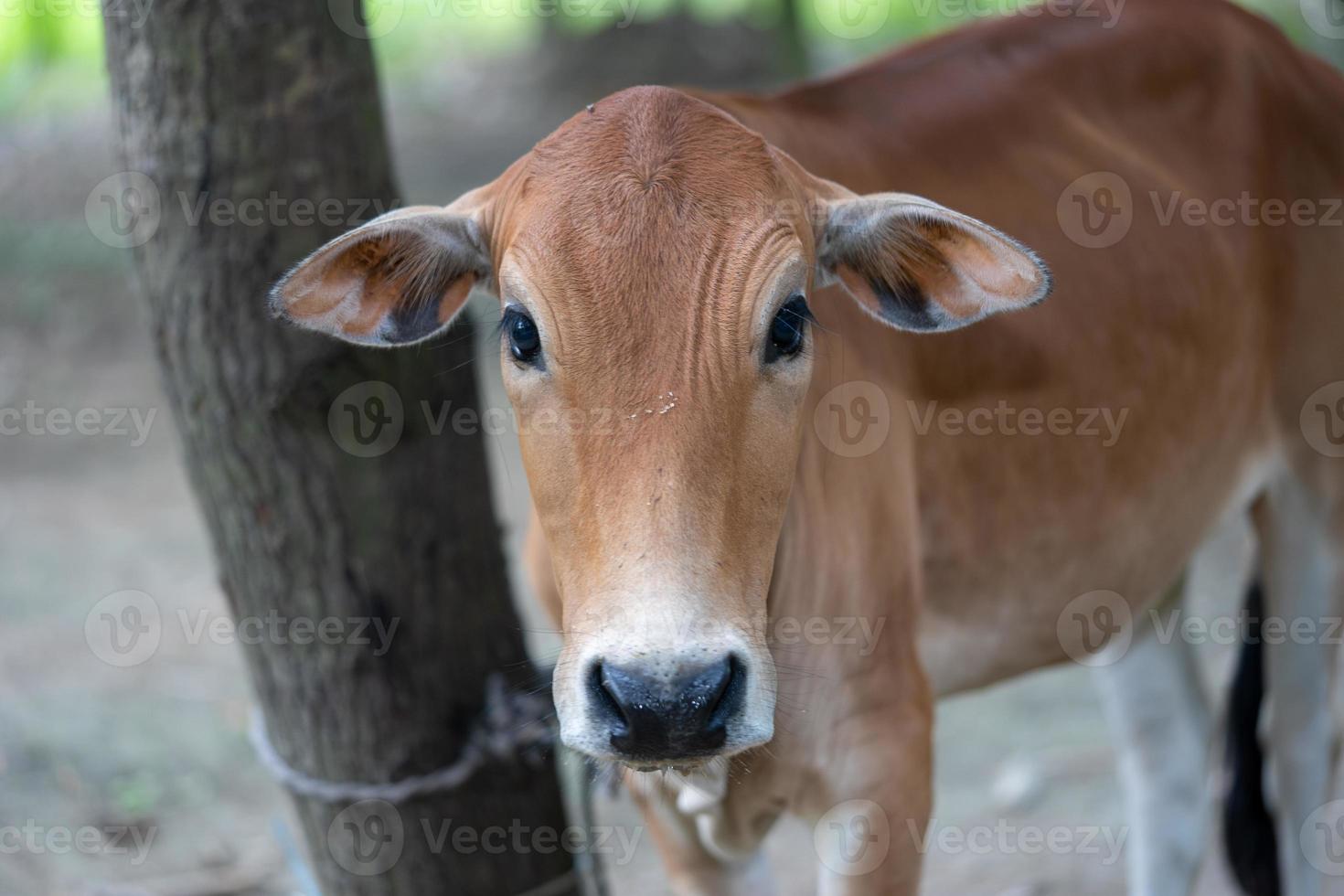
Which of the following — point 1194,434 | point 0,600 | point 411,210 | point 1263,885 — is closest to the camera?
point 411,210

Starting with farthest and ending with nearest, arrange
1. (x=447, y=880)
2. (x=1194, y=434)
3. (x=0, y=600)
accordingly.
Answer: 1. (x=0, y=600)
2. (x=1194, y=434)
3. (x=447, y=880)

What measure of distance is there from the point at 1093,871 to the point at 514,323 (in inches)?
134

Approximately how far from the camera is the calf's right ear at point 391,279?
2348mm

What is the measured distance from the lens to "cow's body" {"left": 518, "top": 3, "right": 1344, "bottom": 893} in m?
2.69

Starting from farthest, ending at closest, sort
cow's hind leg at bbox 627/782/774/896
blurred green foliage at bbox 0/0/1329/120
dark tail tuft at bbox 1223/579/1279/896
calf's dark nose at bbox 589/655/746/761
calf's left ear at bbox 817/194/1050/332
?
blurred green foliage at bbox 0/0/1329/120, dark tail tuft at bbox 1223/579/1279/896, cow's hind leg at bbox 627/782/774/896, calf's left ear at bbox 817/194/1050/332, calf's dark nose at bbox 589/655/746/761

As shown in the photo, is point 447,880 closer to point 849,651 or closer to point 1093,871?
point 849,651

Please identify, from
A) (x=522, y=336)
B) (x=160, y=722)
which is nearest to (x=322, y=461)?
(x=522, y=336)

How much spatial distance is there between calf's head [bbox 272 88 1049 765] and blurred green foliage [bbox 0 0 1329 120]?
8.64 meters

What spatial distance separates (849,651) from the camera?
2668 mm

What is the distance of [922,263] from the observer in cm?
246

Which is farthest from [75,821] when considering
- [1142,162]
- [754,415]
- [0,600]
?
[1142,162]

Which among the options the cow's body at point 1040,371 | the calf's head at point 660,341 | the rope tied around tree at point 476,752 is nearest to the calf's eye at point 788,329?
the calf's head at point 660,341

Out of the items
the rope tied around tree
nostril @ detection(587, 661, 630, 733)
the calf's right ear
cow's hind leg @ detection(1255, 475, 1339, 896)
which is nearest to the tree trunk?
the rope tied around tree

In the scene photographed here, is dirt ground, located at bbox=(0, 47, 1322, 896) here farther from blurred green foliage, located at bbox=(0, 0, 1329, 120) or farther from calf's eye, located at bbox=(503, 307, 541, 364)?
blurred green foliage, located at bbox=(0, 0, 1329, 120)
